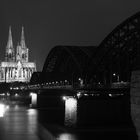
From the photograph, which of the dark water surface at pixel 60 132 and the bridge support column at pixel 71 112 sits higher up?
the bridge support column at pixel 71 112

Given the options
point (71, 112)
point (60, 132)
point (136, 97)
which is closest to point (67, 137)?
point (60, 132)

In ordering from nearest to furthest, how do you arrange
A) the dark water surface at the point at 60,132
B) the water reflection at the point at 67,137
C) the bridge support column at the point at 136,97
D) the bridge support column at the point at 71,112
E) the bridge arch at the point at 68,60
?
the bridge support column at the point at 136,97 → the water reflection at the point at 67,137 → the dark water surface at the point at 60,132 → the bridge support column at the point at 71,112 → the bridge arch at the point at 68,60

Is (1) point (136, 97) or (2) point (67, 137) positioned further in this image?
(2) point (67, 137)

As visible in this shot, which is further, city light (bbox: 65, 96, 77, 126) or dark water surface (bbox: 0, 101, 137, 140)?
city light (bbox: 65, 96, 77, 126)

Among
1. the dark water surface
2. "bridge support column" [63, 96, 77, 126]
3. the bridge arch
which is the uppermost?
the bridge arch

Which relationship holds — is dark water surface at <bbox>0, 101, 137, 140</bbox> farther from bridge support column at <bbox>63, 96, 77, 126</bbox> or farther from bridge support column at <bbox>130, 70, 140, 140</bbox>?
bridge support column at <bbox>130, 70, 140, 140</bbox>

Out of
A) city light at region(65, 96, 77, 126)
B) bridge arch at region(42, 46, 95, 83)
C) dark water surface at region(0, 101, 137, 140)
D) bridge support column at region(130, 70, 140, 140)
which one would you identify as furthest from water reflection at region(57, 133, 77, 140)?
bridge arch at region(42, 46, 95, 83)

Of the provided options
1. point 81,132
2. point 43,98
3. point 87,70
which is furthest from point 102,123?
point 43,98

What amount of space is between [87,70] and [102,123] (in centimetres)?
4282

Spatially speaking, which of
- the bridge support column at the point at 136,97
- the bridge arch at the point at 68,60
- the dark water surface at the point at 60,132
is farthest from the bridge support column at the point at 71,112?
the bridge arch at the point at 68,60

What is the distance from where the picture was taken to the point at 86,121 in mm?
53719

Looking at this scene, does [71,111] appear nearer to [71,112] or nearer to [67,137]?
[71,112]

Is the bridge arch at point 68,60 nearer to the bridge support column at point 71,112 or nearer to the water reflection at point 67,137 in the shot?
the bridge support column at point 71,112

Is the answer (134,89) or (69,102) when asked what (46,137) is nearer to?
(69,102)
